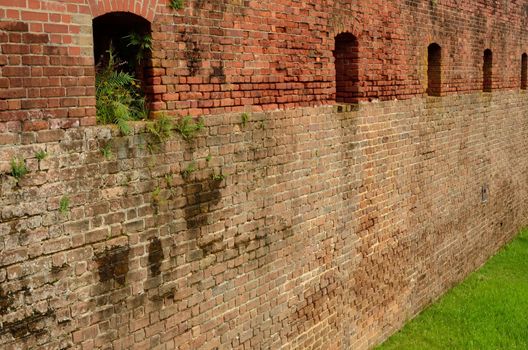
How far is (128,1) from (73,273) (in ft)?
6.25

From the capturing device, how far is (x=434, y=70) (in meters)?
9.52

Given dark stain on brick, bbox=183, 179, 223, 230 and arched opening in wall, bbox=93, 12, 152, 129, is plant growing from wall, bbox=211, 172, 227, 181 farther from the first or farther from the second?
arched opening in wall, bbox=93, 12, 152, 129

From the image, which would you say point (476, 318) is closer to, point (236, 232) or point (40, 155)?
point (236, 232)

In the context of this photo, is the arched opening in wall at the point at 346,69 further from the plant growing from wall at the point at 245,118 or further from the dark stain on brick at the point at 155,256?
the dark stain on brick at the point at 155,256

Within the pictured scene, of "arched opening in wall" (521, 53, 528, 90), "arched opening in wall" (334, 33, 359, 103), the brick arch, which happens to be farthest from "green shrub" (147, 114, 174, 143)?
"arched opening in wall" (521, 53, 528, 90)

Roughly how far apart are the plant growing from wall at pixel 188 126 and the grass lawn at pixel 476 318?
4437mm

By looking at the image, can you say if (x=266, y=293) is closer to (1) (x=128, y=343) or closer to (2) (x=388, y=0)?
(1) (x=128, y=343)

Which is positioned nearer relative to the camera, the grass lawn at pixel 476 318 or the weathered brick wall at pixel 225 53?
the weathered brick wall at pixel 225 53

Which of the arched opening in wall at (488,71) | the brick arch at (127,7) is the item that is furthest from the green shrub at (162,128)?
the arched opening in wall at (488,71)

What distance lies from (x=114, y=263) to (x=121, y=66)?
1568mm

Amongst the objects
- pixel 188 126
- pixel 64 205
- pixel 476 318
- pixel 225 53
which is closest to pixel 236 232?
pixel 188 126

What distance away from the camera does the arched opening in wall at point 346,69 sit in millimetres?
7207

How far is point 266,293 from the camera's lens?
581 cm

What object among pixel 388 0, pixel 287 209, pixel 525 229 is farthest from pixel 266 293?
pixel 525 229
